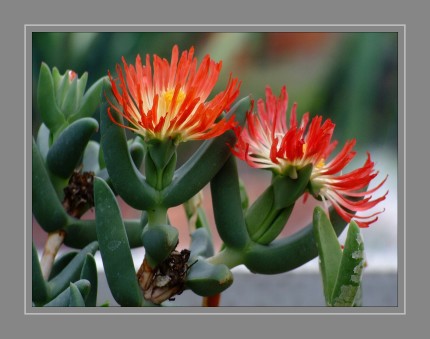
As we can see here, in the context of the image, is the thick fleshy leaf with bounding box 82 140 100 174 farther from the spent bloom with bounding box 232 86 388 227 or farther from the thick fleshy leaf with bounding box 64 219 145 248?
the spent bloom with bounding box 232 86 388 227

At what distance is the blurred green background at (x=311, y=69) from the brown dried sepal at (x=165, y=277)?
0.32 m

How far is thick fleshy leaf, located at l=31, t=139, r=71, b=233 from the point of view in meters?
0.69

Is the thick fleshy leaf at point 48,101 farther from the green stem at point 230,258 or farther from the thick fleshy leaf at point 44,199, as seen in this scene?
the green stem at point 230,258

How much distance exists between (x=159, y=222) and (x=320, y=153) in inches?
5.6

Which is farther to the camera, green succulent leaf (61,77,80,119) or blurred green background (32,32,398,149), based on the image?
blurred green background (32,32,398,149)

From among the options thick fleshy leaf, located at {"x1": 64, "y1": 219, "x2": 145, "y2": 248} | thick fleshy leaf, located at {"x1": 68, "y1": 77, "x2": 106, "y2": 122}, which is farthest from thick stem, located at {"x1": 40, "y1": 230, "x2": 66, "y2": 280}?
thick fleshy leaf, located at {"x1": 68, "y1": 77, "x2": 106, "y2": 122}

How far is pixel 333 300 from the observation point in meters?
0.62

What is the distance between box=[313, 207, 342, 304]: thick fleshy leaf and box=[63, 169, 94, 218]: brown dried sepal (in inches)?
8.5

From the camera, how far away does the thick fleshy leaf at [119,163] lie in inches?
24.0

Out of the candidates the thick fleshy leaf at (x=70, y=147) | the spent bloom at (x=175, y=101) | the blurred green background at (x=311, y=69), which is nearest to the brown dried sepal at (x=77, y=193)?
the thick fleshy leaf at (x=70, y=147)

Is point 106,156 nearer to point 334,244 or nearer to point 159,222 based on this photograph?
point 159,222
